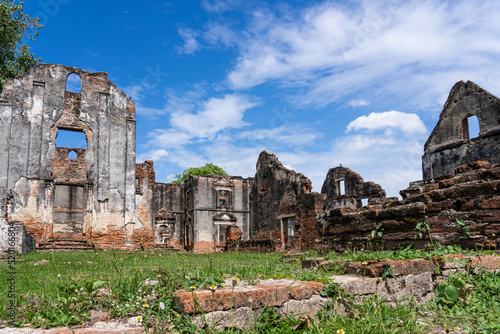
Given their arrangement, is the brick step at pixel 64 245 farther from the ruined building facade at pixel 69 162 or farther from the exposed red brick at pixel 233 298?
the exposed red brick at pixel 233 298

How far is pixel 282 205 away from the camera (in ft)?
68.1

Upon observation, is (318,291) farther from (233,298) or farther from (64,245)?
(64,245)

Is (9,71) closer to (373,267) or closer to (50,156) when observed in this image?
(50,156)

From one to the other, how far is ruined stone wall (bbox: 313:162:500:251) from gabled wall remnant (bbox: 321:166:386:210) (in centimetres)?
1515

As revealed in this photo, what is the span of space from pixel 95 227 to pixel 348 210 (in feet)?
48.5

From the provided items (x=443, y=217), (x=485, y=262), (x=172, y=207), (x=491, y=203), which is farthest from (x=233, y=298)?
(x=172, y=207)

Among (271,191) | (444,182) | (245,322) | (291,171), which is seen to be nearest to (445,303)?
(245,322)

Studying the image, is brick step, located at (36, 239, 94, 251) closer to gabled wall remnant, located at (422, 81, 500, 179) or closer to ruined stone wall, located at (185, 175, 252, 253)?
ruined stone wall, located at (185, 175, 252, 253)

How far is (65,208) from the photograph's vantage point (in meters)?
20.0

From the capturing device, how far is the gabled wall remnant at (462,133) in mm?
17453

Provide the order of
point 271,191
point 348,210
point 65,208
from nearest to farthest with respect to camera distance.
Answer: point 348,210, point 65,208, point 271,191

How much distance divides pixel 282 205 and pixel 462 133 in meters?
9.14

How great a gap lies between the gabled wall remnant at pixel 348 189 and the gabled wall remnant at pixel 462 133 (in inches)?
162

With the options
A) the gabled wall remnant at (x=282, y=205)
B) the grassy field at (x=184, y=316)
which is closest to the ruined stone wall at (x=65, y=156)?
the gabled wall remnant at (x=282, y=205)
